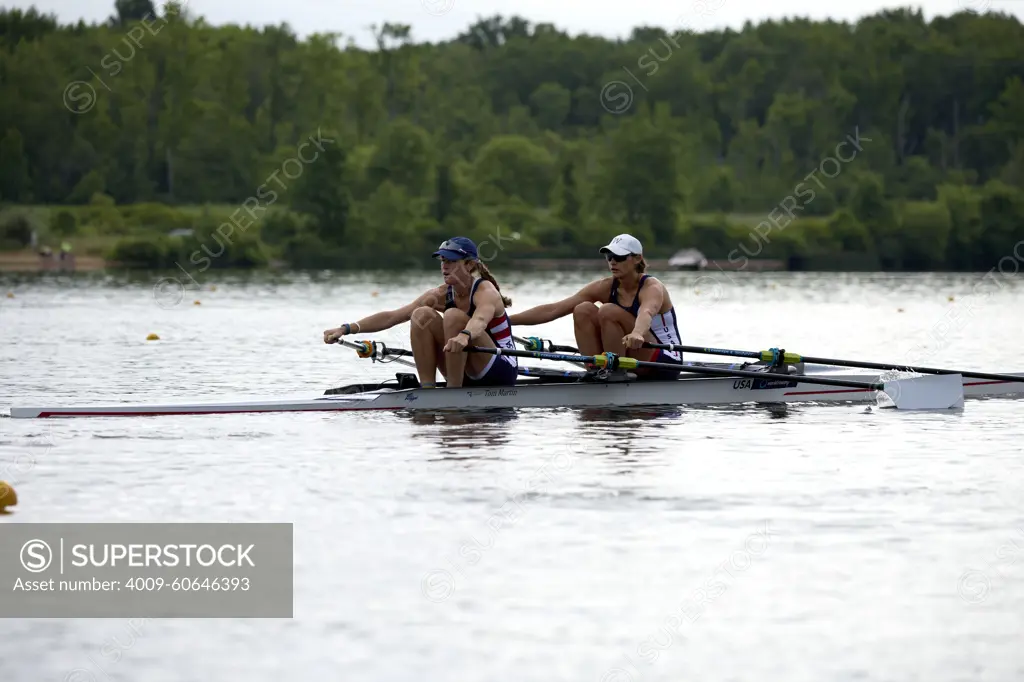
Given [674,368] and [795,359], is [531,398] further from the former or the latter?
[795,359]

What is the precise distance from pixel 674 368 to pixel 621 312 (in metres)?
0.73

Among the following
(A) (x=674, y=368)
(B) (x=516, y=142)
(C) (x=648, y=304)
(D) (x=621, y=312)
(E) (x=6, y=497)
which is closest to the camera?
(E) (x=6, y=497)

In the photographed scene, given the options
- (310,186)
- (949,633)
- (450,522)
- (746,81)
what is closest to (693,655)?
(949,633)

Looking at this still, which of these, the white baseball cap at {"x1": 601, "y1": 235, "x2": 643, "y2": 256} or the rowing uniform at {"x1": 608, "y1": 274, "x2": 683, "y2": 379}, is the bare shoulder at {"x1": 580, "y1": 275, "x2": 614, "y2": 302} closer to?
the rowing uniform at {"x1": 608, "y1": 274, "x2": 683, "y2": 379}

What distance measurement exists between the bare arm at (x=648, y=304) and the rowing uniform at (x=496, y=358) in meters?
1.12

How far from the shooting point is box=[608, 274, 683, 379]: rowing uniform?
48.4ft

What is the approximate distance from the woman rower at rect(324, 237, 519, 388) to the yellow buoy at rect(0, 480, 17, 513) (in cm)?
408

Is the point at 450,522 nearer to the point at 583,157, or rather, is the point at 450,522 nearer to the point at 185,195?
the point at 185,195

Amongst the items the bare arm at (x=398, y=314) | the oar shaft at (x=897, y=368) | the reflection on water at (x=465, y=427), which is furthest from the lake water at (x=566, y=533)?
the bare arm at (x=398, y=314)

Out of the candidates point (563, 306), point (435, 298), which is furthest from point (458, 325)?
point (563, 306)

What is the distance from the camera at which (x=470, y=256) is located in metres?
14.1

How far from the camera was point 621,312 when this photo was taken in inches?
579

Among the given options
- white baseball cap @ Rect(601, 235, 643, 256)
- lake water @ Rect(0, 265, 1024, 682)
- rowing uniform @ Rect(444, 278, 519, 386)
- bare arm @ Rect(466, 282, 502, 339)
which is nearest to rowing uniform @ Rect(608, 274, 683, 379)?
white baseball cap @ Rect(601, 235, 643, 256)

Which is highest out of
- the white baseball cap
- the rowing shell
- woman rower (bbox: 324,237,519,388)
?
the white baseball cap
